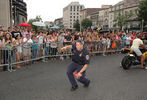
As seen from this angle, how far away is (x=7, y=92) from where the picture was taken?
5547 millimetres

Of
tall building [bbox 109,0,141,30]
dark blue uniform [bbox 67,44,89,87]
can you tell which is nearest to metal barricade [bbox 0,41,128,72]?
dark blue uniform [bbox 67,44,89,87]

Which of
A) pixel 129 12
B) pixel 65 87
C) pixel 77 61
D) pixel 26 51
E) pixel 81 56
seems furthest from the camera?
pixel 129 12

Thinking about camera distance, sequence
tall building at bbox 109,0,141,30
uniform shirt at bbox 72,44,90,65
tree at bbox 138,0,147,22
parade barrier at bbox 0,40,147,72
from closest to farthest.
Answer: uniform shirt at bbox 72,44,90,65, parade barrier at bbox 0,40,147,72, tree at bbox 138,0,147,22, tall building at bbox 109,0,141,30

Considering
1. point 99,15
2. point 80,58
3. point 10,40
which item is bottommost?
point 80,58

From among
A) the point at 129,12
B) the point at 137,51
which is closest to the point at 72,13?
the point at 129,12

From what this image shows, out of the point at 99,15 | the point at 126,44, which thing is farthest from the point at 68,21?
the point at 126,44

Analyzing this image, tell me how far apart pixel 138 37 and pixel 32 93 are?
6005mm

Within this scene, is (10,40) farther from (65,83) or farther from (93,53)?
(93,53)

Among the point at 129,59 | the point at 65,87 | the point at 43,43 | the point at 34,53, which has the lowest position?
the point at 65,87

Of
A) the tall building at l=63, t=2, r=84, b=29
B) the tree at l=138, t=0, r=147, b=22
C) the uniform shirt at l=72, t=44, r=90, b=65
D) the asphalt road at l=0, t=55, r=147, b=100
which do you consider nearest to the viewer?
the asphalt road at l=0, t=55, r=147, b=100

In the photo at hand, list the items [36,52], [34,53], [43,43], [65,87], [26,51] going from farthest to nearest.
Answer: [43,43] → [36,52] → [34,53] → [26,51] → [65,87]

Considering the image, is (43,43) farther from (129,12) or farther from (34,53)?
(129,12)

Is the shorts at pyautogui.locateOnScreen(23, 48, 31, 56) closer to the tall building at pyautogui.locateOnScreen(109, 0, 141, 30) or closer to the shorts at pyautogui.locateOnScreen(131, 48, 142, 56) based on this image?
the shorts at pyautogui.locateOnScreen(131, 48, 142, 56)

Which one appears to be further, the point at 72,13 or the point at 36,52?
the point at 72,13
